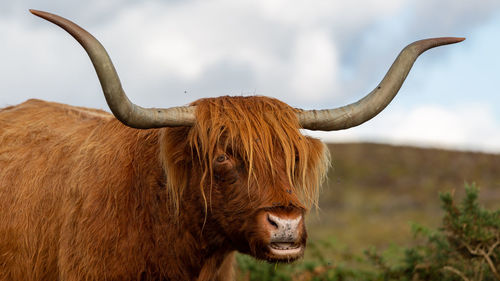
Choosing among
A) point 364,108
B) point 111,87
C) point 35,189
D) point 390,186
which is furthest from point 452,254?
point 390,186

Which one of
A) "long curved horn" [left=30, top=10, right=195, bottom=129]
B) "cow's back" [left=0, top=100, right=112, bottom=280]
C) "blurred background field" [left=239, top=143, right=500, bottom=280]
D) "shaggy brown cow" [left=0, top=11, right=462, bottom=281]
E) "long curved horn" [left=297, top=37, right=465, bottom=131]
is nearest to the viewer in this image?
"long curved horn" [left=30, top=10, right=195, bottom=129]

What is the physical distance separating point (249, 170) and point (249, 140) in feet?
0.70

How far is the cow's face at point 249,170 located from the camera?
4.17 metres

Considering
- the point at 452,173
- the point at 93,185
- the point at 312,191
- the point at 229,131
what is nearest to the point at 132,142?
the point at 93,185

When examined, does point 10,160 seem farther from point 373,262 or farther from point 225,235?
point 373,262

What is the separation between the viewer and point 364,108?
16.3 ft

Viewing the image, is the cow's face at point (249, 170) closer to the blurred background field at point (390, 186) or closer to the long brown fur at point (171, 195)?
the long brown fur at point (171, 195)

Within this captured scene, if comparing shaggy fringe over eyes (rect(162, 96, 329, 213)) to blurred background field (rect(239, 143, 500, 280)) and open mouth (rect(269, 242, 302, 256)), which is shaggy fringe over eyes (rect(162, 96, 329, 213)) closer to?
open mouth (rect(269, 242, 302, 256))

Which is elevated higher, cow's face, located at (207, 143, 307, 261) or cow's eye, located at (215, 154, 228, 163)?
cow's eye, located at (215, 154, 228, 163)

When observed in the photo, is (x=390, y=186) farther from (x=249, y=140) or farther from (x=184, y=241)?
(x=249, y=140)

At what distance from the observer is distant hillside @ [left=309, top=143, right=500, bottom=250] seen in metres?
23.8

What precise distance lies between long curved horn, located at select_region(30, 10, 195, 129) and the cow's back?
4.07ft

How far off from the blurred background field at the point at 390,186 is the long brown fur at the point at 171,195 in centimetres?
1546

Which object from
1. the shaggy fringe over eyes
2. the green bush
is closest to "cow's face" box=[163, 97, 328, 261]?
the shaggy fringe over eyes
